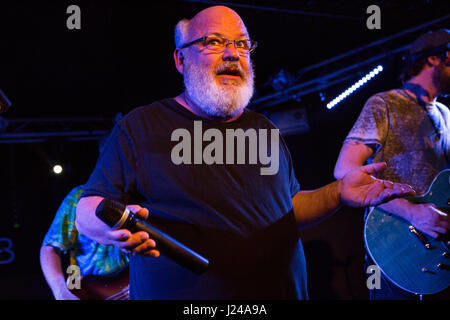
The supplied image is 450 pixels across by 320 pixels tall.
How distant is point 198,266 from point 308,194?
806mm

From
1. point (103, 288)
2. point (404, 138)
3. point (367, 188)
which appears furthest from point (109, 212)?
point (103, 288)

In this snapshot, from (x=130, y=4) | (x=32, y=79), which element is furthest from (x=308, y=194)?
(x=32, y=79)

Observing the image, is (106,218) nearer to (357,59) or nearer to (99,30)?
(99,30)

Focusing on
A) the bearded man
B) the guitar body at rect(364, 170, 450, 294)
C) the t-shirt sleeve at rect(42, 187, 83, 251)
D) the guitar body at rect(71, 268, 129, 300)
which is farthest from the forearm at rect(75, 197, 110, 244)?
the t-shirt sleeve at rect(42, 187, 83, 251)

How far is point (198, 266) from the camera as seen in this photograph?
41.4 inches

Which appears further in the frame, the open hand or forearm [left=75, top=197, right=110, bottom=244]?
the open hand

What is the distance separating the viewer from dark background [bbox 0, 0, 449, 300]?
4.08 meters

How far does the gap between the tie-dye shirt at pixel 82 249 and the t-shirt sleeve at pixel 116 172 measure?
Answer: 1.73 meters

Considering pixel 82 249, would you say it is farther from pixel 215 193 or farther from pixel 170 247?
pixel 170 247

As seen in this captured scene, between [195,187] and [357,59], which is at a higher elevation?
[357,59]

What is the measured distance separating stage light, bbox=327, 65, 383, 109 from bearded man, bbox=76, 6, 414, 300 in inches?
139

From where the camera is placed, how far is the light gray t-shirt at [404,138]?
7.55 ft

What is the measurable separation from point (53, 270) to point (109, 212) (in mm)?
2299

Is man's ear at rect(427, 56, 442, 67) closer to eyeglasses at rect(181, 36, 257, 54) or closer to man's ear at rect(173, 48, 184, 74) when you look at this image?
eyeglasses at rect(181, 36, 257, 54)
